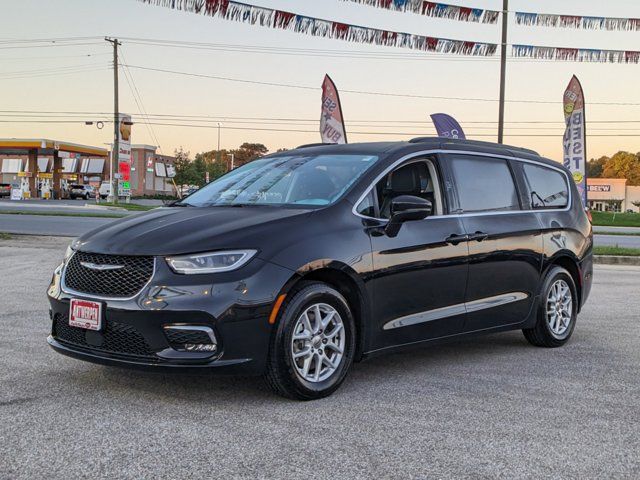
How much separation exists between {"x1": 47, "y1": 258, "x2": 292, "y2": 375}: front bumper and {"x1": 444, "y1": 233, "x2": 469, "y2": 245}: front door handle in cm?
164

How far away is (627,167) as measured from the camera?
129875mm

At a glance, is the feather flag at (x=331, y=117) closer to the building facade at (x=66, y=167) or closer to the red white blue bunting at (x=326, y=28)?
the red white blue bunting at (x=326, y=28)

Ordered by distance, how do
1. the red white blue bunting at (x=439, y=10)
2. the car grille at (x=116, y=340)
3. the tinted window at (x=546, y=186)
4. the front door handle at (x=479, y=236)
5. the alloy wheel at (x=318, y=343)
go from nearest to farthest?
1. the car grille at (x=116, y=340)
2. the alloy wheel at (x=318, y=343)
3. the front door handle at (x=479, y=236)
4. the tinted window at (x=546, y=186)
5. the red white blue bunting at (x=439, y=10)

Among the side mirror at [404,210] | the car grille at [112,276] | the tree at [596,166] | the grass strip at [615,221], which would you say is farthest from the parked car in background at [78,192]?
the tree at [596,166]

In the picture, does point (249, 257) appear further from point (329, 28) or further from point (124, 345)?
point (329, 28)

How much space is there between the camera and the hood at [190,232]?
475 cm

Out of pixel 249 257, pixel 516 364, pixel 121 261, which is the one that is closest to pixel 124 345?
pixel 121 261

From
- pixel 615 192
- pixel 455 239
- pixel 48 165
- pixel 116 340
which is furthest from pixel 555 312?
pixel 615 192

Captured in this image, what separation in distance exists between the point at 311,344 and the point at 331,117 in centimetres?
2141

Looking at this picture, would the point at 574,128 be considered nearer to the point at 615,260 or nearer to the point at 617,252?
the point at 617,252

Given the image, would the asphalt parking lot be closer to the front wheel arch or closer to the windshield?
the front wheel arch

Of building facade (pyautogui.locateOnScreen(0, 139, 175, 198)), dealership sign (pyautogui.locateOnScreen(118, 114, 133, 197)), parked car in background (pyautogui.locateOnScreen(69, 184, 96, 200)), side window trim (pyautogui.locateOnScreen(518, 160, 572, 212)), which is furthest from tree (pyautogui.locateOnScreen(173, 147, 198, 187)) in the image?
side window trim (pyautogui.locateOnScreen(518, 160, 572, 212))

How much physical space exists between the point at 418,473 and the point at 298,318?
1.47 metres

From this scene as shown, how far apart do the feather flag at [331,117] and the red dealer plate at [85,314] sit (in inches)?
823
